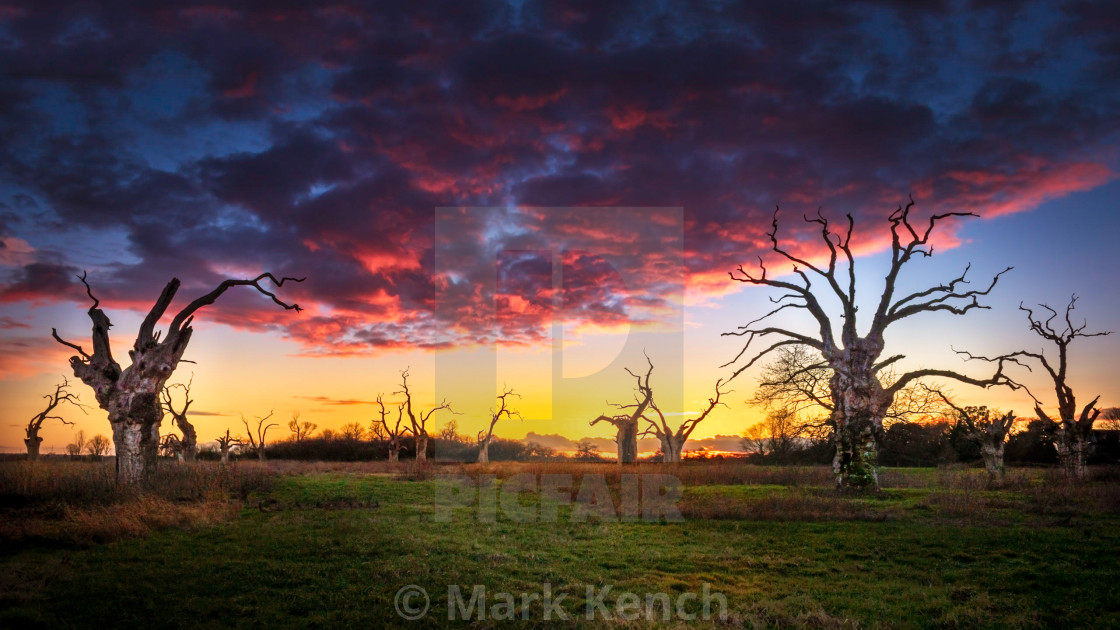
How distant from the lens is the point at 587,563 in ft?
37.3

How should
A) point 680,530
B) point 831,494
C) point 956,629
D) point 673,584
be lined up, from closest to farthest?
point 956,629 → point 673,584 → point 680,530 → point 831,494

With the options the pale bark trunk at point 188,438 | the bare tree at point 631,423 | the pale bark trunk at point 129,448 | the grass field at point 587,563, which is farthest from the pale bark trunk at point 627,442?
the pale bark trunk at point 188,438

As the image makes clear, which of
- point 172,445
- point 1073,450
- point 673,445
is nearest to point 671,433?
point 673,445

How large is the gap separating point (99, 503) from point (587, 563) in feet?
43.1

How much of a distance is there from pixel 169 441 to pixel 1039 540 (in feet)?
187

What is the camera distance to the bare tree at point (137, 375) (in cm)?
1975

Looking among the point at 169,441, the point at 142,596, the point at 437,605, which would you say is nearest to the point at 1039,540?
the point at 437,605

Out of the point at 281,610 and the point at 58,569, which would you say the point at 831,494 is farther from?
the point at 58,569

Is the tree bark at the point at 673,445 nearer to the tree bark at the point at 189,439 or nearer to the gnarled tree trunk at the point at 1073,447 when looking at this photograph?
the gnarled tree trunk at the point at 1073,447

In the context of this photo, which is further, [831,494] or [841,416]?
[841,416]

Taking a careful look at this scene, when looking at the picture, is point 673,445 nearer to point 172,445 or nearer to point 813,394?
point 813,394

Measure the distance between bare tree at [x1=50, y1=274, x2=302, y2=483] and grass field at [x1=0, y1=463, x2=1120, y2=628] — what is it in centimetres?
300

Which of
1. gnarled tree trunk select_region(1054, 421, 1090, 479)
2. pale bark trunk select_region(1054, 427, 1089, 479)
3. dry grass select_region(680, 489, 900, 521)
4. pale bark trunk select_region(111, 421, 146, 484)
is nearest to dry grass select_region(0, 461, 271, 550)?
pale bark trunk select_region(111, 421, 146, 484)

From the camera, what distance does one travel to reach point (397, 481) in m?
27.8
